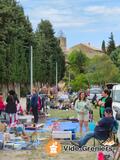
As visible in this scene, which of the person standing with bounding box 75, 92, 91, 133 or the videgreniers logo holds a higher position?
the person standing with bounding box 75, 92, 91, 133

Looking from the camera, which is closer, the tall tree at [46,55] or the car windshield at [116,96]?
the car windshield at [116,96]

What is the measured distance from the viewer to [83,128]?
69.9 ft

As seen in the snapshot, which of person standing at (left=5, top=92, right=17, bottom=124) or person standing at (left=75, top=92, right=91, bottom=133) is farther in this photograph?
person standing at (left=5, top=92, right=17, bottom=124)

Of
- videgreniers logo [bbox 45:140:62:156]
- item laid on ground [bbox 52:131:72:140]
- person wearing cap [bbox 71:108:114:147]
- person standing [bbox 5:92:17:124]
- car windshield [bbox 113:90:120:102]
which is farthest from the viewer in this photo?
car windshield [bbox 113:90:120:102]

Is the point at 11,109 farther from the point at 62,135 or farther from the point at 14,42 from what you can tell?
the point at 14,42

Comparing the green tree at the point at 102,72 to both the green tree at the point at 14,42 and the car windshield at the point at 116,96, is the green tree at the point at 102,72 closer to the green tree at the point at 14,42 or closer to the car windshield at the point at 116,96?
the green tree at the point at 14,42

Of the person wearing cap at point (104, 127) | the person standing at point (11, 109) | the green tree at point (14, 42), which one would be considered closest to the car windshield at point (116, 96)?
the person standing at point (11, 109)

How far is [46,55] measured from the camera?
87875 mm

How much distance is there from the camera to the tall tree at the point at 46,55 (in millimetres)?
76938

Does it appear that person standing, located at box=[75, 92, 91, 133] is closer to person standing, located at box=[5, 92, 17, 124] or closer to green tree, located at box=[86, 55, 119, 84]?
person standing, located at box=[5, 92, 17, 124]

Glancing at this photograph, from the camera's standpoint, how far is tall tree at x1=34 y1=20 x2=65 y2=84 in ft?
252

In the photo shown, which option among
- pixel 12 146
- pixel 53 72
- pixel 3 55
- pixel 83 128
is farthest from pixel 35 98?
pixel 53 72

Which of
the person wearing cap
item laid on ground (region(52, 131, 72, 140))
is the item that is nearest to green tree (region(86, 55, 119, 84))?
item laid on ground (region(52, 131, 72, 140))

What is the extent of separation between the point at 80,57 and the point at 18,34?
256 feet
